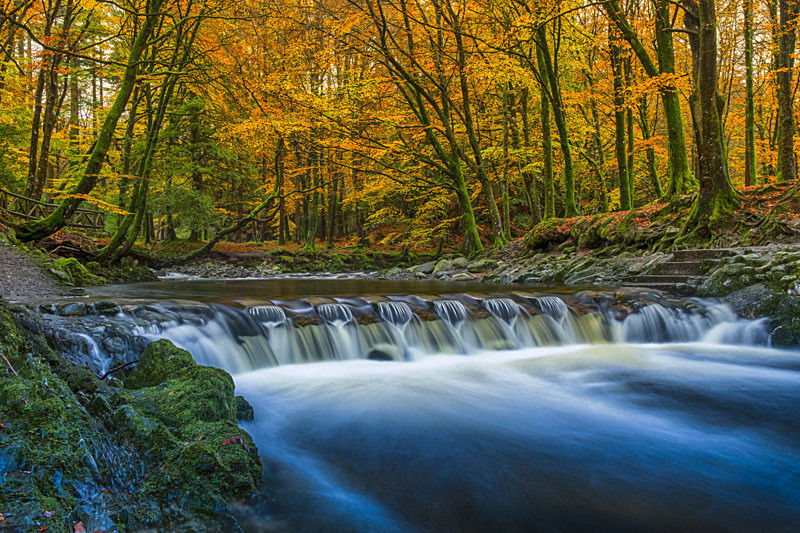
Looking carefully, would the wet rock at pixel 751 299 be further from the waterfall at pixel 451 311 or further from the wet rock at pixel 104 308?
the wet rock at pixel 104 308

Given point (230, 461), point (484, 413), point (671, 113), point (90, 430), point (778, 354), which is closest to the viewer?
point (90, 430)

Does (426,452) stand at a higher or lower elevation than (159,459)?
lower

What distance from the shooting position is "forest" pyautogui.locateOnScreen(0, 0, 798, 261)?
33.4 ft

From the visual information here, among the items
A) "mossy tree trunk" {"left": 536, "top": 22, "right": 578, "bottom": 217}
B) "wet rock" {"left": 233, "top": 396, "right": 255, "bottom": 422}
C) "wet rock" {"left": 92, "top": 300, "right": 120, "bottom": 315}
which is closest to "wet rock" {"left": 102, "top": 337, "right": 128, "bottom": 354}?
"wet rock" {"left": 92, "top": 300, "right": 120, "bottom": 315}

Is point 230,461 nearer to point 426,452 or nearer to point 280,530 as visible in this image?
point 280,530

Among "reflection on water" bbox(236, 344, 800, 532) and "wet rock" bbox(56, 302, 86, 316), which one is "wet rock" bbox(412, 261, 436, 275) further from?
"wet rock" bbox(56, 302, 86, 316)

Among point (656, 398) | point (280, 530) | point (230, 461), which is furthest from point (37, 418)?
point (656, 398)

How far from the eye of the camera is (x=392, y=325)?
6688mm

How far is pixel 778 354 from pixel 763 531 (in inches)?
194

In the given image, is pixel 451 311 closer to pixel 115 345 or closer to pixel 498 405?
pixel 498 405

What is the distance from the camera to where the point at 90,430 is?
2094 millimetres

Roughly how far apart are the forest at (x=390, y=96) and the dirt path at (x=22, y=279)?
5.44 ft

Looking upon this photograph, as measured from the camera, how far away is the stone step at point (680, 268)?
27.6 feet

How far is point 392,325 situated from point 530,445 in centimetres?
340
